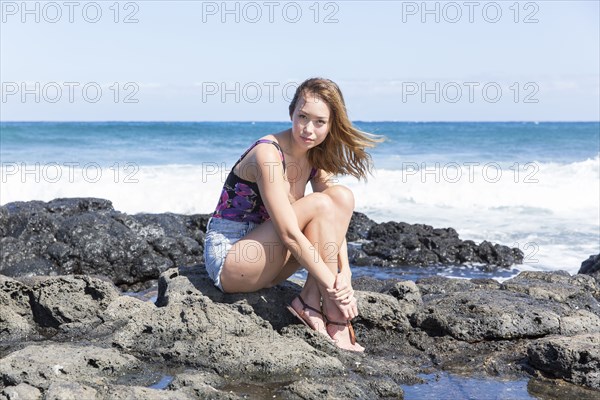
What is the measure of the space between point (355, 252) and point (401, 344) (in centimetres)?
631

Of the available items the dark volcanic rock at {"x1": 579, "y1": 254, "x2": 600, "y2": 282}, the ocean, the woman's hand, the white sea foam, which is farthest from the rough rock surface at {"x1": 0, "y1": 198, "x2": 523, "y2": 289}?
the woman's hand

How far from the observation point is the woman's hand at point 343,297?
4.71 m

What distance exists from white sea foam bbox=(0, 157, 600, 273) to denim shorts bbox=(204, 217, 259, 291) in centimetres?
850

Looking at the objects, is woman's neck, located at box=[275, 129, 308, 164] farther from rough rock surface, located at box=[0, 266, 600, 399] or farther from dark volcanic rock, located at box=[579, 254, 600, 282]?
dark volcanic rock, located at box=[579, 254, 600, 282]

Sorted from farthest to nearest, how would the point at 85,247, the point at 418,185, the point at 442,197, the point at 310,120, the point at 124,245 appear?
the point at 418,185, the point at 442,197, the point at 124,245, the point at 85,247, the point at 310,120

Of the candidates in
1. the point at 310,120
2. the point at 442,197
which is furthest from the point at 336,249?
the point at 442,197

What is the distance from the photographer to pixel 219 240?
4957 mm

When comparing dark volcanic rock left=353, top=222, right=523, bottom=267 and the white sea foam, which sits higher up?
the white sea foam

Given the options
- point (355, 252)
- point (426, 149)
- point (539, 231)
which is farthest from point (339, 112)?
point (426, 149)

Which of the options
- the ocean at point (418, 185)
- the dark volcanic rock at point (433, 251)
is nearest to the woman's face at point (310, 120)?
the ocean at point (418, 185)

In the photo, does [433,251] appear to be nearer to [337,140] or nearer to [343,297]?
[337,140]

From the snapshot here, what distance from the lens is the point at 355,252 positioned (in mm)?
11391

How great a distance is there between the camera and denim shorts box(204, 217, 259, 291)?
4914 mm

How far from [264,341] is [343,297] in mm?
561
